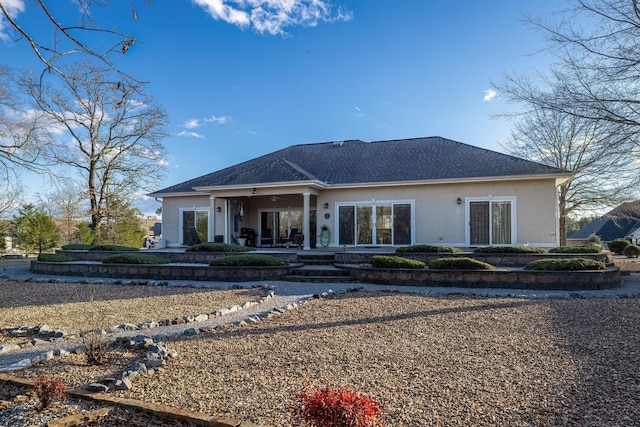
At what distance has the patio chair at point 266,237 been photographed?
59.7 ft

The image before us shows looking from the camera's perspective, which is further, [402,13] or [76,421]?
[402,13]

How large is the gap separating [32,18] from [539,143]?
911 inches

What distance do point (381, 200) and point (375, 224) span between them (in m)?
0.96

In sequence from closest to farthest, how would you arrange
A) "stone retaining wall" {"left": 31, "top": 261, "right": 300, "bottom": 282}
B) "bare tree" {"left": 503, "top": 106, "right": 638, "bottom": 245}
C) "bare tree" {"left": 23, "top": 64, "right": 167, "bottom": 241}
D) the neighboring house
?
"stone retaining wall" {"left": 31, "top": 261, "right": 300, "bottom": 282}, "bare tree" {"left": 503, "top": 106, "right": 638, "bottom": 245}, "bare tree" {"left": 23, "top": 64, "right": 167, "bottom": 241}, the neighboring house

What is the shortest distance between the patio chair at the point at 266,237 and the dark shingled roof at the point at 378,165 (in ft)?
10.1

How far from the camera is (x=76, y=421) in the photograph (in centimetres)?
267

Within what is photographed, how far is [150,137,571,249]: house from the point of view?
13.8m

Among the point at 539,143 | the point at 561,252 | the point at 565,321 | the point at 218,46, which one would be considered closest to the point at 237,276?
the point at 218,46

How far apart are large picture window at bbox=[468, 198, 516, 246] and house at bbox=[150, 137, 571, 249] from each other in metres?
0.03

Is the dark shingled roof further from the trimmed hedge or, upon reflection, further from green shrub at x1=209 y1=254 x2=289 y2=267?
the trimmed hedge

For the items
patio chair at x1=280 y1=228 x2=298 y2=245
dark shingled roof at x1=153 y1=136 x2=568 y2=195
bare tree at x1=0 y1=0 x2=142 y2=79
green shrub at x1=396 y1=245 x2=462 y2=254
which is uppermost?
dark shingled roof at x1=153 y1=136 x2=568 y2=195

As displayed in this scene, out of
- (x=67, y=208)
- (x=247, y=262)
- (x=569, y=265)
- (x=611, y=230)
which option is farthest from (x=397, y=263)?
(x=611, y=230)

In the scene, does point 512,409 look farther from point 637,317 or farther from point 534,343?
point 637,317

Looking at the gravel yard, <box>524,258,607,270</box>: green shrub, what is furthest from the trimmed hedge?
the gravel yard
